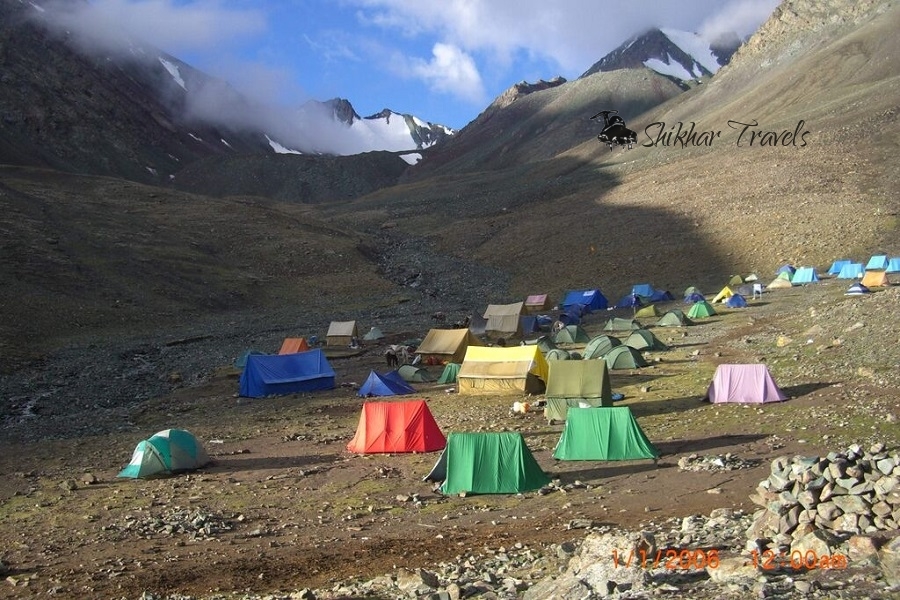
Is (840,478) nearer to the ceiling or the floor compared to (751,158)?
nearer to the floor

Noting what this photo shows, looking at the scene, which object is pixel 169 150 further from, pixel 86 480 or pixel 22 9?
pixel 86 480

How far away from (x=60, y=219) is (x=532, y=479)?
226 feet

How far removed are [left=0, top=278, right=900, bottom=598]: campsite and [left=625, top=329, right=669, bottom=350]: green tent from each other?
399 centimetres

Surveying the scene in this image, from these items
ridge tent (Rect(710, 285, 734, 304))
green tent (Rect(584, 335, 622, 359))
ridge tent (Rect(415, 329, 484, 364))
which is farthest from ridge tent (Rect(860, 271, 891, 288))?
ridge tent (Rect(415, 329, 484, 364))

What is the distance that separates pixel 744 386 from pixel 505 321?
2559cm

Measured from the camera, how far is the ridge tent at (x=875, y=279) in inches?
1950

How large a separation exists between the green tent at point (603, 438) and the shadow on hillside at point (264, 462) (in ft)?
21.0

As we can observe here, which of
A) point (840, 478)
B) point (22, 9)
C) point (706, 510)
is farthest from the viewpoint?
point (22, 9)

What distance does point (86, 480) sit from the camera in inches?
866

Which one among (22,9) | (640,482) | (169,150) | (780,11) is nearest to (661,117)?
(780,11)

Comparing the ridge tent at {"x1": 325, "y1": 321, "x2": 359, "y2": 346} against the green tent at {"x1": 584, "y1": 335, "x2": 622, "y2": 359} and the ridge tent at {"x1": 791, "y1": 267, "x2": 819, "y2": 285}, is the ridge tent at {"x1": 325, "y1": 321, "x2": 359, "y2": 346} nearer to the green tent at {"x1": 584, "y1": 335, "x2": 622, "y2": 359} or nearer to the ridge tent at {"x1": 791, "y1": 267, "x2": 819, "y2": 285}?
the green tent at {"x1": 584, "y1": 335, "x2": 622, "y2": 359}
